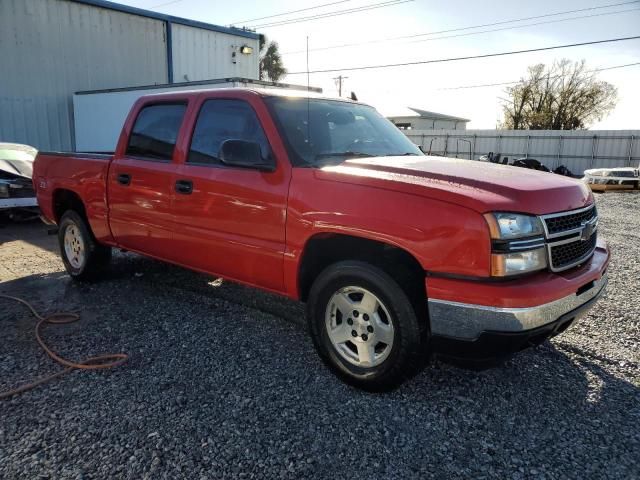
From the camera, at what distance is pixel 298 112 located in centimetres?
379

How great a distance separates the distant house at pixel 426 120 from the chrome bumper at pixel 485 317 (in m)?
44.1

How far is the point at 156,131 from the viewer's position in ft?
15.0

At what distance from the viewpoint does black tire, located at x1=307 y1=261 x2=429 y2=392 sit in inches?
113

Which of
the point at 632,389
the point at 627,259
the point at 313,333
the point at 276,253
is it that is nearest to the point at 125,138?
the point at 276,253

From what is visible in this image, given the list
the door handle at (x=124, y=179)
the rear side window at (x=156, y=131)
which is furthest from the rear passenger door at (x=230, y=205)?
the door handle at (x=124, y=179)

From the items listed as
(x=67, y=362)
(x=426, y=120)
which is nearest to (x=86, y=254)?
(x=67, y=362)

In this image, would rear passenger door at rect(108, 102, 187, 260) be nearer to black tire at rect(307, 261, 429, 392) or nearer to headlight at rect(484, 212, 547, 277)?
black tire at rect(307, 261, 429, 392)

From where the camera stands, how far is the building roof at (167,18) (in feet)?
50.9

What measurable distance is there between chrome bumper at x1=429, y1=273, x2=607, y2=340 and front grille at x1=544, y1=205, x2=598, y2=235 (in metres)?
0.39

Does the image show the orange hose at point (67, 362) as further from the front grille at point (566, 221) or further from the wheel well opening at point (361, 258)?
the front grille at point (566, 221)

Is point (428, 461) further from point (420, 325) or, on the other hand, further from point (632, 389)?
point (632, 389)

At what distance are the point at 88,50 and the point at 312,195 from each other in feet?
50.4

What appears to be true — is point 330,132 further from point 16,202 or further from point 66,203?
point 16,202

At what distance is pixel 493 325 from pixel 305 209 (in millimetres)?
1357
